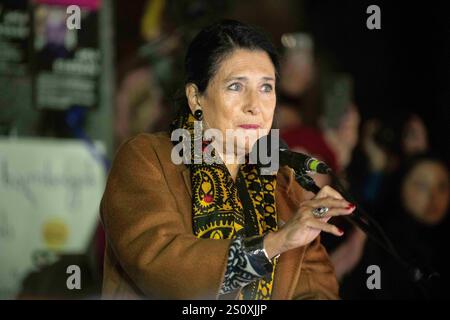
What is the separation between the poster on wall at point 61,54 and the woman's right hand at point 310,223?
329 centimetres

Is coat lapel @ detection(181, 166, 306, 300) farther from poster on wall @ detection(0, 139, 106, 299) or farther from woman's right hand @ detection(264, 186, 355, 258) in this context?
poster on wall @ detection(0, 139, 106, 299)

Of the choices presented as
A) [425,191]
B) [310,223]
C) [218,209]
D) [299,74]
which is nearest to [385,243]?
[310,223]

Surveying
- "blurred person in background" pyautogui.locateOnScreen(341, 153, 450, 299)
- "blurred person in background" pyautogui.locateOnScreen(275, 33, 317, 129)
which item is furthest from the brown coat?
"blurred person in background" pyautogui.locateOnScreen(275, 33, 317, 129)

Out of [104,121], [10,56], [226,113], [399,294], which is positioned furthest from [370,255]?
[10,56]

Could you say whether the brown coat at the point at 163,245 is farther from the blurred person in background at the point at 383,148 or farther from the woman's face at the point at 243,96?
the blurred person in background at the point at 383,148

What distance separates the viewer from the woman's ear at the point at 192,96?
7.59ft

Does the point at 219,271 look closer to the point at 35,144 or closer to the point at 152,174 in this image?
the point at 152,174

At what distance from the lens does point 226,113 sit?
2.19m

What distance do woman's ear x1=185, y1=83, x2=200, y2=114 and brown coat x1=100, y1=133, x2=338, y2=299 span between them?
0.13 metres

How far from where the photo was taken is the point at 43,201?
4.86 meters

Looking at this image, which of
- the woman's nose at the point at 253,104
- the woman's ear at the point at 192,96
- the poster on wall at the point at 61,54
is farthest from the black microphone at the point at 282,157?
the poster on wall at the point at 61,54

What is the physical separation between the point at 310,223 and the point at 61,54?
134 inches

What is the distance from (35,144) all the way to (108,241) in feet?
9.62

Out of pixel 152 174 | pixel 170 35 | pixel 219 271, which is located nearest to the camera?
pixel 219 271
